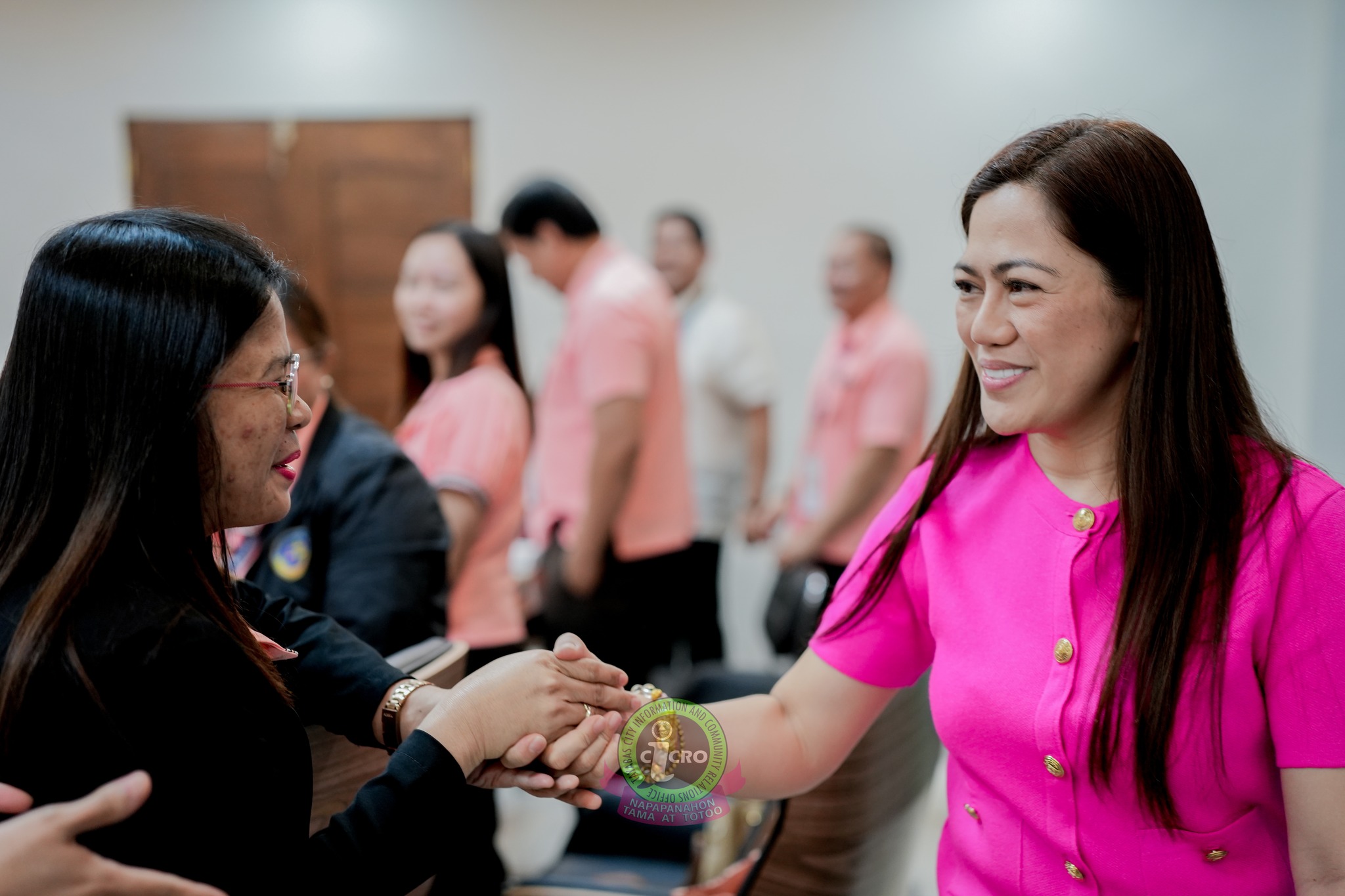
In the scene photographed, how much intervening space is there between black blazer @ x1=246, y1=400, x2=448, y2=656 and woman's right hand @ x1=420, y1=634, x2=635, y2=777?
1.57 ft

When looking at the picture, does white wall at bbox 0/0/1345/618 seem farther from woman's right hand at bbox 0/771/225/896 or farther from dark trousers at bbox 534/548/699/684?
woman's right hand at bbox 0/771/225/896

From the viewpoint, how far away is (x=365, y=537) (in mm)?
1622

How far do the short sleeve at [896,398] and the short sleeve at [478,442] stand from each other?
1.30 metres

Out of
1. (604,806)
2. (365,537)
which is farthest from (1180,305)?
(365,537)

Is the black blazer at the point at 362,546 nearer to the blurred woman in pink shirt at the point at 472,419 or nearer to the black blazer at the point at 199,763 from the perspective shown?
the blurred woman in pink shirt at the point at 472,419

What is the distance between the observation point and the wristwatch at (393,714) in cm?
→ 115

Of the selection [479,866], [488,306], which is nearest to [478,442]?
[488,306]

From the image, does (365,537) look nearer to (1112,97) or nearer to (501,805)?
(501,805)

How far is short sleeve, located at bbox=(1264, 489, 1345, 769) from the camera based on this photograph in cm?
95

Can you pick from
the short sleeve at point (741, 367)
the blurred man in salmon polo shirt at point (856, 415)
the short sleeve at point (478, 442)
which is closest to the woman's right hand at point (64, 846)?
the short sleeve at point (478, 442)

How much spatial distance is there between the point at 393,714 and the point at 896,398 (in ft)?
7.45

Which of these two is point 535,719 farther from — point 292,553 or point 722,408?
point 722,408

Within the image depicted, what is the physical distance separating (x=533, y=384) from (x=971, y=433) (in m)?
3.57

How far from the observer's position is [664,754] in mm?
1156
